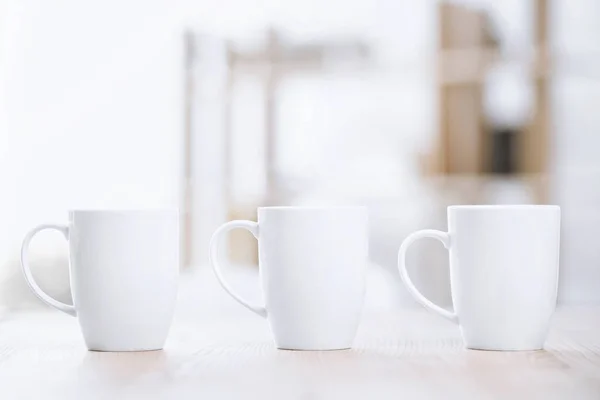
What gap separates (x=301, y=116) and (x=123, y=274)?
2.48 m

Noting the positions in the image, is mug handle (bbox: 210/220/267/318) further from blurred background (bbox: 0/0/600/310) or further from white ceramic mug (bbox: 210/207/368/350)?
blurred background (bbox: 0/0/600/310)

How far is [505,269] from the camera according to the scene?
0.87 m

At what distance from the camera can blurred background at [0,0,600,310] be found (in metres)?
3.09

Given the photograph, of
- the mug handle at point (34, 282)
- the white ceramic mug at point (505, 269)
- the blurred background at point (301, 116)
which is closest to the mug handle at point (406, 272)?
the white ceramic mug at point (505, 269)

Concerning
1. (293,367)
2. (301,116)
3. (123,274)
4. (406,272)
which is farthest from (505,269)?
(301,116)

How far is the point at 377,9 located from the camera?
11.1 feet

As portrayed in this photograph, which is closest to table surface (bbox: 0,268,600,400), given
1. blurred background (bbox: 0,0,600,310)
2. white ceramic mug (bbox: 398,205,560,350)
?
white ceramic mug (bbox: 398,205,560,350)

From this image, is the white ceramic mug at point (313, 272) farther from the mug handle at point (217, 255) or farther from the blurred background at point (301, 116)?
the blurred background at point (301, 116)

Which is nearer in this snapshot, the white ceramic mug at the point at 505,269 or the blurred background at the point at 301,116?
the white ceramic mug at the point at 505,269

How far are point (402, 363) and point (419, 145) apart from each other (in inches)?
96.1

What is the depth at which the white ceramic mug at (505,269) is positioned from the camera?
0.86m

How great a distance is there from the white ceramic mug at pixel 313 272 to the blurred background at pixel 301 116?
2180mm

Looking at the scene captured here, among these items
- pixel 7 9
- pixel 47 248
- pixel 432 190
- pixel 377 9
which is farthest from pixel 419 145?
pixel 7 9

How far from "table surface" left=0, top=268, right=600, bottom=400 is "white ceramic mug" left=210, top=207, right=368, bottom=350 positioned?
0.02m
